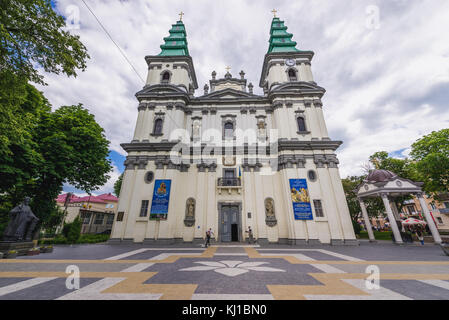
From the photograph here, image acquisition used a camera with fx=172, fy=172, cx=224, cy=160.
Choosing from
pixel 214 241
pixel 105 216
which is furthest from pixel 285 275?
pixel 105 216

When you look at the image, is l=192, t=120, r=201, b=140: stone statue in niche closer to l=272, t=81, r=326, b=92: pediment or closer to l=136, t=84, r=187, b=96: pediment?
l=136, t=84, r=187, b=96: pediment

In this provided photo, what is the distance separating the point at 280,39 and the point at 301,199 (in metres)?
21.6

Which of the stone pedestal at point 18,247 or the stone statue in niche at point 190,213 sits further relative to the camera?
the stone statue in niche at point 190,213

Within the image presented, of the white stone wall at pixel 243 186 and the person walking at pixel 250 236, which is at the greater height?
the white stone wall at pixel 243 186

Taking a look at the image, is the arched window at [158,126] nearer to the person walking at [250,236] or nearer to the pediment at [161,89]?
the pediment at [161,89]

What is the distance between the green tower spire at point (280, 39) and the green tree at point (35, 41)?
21549 millimetres

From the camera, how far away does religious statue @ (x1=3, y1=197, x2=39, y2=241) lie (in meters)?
10.1

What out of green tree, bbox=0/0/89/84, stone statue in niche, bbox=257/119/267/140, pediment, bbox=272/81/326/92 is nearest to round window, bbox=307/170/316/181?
stone statue in niche, bbox=257/119/267/140

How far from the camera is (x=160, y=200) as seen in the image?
15555 mm

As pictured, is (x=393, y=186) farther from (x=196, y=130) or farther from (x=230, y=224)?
(x=196, y=130)

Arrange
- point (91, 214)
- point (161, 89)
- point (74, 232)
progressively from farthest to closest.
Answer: point (91, 214) < point (161, 89) < point (74, 232)

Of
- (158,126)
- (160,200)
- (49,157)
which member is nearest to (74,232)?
(49,157)

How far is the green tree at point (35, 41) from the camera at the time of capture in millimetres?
7043

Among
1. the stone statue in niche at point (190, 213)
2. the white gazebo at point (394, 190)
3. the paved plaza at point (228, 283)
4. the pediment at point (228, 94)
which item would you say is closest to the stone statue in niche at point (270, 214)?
the stone statue in niche at point (190, 213)
